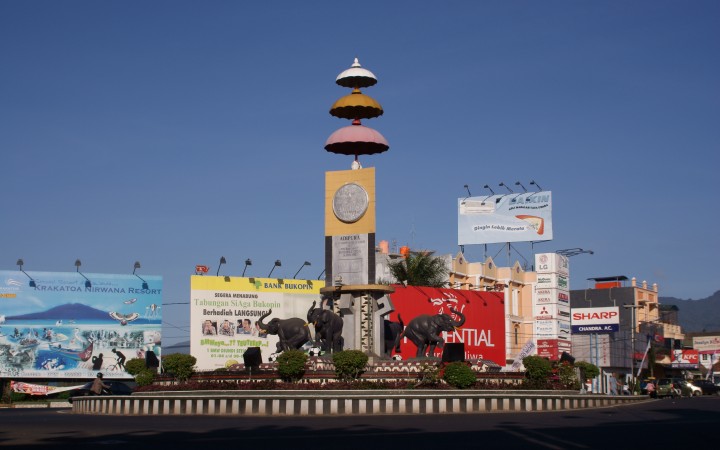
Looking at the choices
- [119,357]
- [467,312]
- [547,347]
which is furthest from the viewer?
[547,347]

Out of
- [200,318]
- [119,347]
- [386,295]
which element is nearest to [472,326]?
[200,318]

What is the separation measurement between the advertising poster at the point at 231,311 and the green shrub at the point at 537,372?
3703 centimetres

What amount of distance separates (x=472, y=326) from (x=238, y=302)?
17.4 meters

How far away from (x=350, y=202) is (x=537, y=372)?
8.97 metres

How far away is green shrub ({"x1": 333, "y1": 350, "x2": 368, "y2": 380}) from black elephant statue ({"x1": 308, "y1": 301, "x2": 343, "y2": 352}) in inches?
177

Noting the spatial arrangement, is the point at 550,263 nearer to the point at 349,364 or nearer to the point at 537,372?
the point at 537,372

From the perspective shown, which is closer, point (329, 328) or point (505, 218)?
point (329, 328)

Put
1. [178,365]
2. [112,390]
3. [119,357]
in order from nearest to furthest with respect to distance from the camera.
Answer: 1. [178,365]
2. [112,390]
3. [119,357]

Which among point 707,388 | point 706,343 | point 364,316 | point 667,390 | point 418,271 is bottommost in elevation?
point 707,388

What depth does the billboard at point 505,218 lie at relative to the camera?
7888cm

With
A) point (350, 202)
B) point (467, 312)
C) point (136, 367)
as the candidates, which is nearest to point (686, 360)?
point (467, 312)

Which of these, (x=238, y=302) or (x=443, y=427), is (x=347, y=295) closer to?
(x=443, y=427)

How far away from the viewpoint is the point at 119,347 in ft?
207

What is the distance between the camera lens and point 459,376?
25859 millimetres
